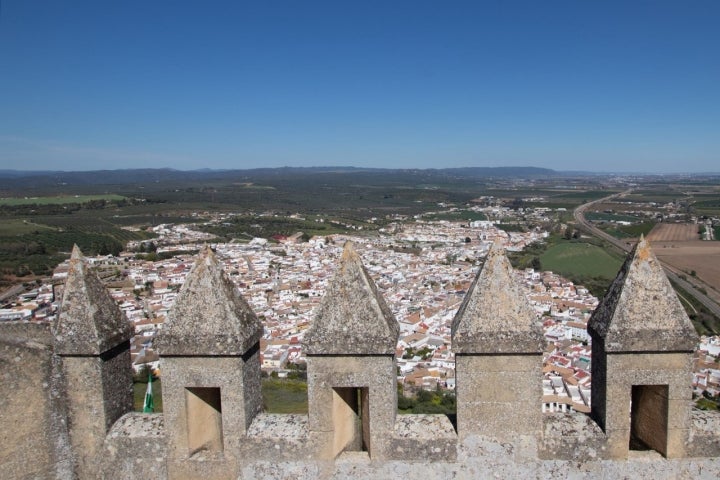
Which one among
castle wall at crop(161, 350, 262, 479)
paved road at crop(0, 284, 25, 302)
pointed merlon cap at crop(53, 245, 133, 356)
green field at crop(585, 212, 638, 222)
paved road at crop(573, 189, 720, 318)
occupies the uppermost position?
pointed merlon cap at crop(53, 245, 133, 356)

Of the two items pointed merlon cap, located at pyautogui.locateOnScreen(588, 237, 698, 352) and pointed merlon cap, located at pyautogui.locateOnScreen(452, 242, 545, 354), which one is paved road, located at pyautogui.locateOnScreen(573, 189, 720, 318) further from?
pointed merlon cap, located at pyautogui.locateOnScreen(452, 242, 545, 354)

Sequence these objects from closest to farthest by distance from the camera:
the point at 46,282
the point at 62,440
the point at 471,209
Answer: the point at 62,440 < the point at 46,282 < the point at 471,209

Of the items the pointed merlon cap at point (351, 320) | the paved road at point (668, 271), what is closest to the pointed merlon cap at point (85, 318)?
the pointed merlon cap at point (351, 320)

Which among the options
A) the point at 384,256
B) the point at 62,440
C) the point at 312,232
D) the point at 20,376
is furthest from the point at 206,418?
the point at 312,232

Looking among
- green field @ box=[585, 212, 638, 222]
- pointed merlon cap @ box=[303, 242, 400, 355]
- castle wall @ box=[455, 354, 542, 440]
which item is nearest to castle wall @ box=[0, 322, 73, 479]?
pointed merlon cap @ box=[303, 242, 400, 355]

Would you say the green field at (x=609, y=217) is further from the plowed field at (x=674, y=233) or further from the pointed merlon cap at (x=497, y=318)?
the pointed merlon cap at (x=497, y=318)

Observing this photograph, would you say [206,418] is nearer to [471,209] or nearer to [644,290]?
[644,290]
